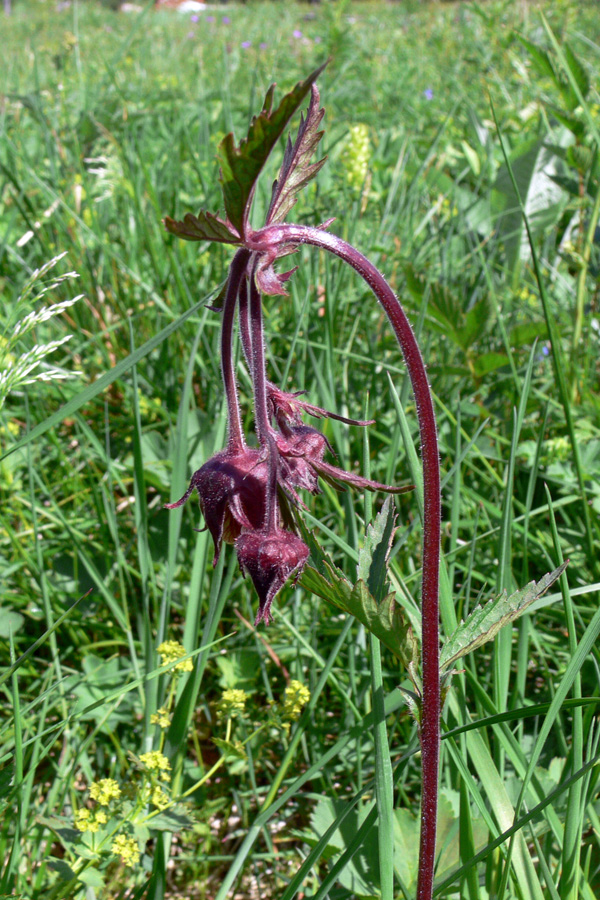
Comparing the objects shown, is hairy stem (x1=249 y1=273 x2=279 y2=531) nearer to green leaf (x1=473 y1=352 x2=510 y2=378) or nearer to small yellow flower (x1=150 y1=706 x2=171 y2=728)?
small yellow flower (x1=150 y1=706 x2=171 y2=728)

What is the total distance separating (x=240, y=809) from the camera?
50.4 inches

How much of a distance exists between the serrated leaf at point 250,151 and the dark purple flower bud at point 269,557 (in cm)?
33

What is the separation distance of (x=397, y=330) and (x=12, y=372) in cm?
54

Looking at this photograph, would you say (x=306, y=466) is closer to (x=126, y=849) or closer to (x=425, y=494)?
(x=425, y=494)

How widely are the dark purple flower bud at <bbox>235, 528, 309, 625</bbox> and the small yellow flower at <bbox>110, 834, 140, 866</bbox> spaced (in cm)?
47

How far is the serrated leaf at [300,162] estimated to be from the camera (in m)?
0.80

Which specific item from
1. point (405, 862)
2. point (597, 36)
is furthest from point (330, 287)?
point (597, 36)

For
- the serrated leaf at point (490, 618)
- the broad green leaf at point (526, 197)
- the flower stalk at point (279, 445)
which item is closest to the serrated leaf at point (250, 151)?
the flower stalk at point (279, 445)

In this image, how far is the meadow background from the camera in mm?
1087

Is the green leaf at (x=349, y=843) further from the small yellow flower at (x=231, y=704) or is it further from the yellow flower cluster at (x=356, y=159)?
the yellow flower cluster at (x=356, y=159)

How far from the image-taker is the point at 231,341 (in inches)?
32.3

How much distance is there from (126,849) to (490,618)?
592 mm

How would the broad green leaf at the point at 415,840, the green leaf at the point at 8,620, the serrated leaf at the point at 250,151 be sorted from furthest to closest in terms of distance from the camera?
the green leaf at the point at 8,620 → the broad green leaf at the point at 415,840 → the serrated leaf at the point at 250,151

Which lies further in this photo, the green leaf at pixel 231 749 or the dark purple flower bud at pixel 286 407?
the green leaf at pixel 231 749
